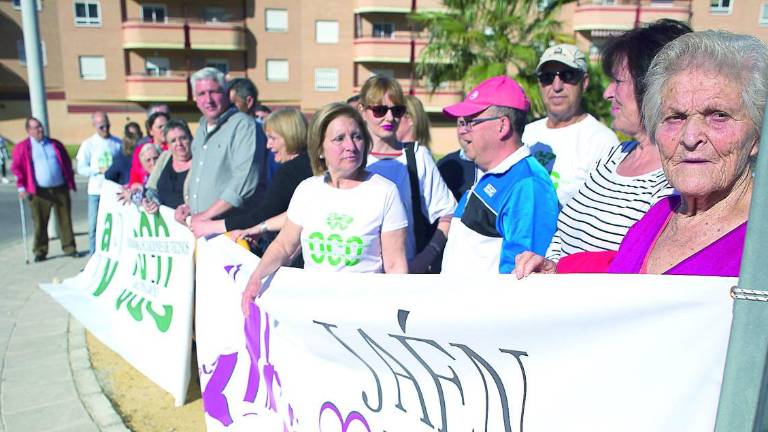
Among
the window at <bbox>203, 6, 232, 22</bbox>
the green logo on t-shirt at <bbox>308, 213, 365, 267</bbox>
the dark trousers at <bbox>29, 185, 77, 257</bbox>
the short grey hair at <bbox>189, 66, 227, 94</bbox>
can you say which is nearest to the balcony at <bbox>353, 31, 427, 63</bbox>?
the window at <bbox>203, 6, 232, 22</bbox>

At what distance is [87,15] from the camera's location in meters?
30.4

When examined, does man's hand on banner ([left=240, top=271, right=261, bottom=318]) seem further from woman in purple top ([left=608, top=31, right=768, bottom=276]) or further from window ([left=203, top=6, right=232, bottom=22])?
window ([left=203, top=6, right=232, bottom=22])

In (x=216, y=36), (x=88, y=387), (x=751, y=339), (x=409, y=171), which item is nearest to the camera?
(x=751, y=339)

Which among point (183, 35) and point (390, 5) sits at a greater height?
point (390, 5)

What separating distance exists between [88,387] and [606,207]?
3650mm

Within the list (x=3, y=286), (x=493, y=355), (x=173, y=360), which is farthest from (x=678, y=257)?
(x=3, y=286)

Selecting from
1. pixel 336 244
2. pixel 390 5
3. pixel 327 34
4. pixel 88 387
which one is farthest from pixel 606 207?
pixel 327 34

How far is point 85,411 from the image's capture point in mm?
3459

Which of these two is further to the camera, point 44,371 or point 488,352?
point 44,371

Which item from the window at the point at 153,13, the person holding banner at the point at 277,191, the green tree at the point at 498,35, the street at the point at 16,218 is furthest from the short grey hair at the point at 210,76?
the window at the point at 153,13

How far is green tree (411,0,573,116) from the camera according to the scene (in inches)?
659

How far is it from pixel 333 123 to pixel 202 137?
5.84ft

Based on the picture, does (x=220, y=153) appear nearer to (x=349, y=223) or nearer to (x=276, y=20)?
(x=349, y=223)

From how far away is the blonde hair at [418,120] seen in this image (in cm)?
379
